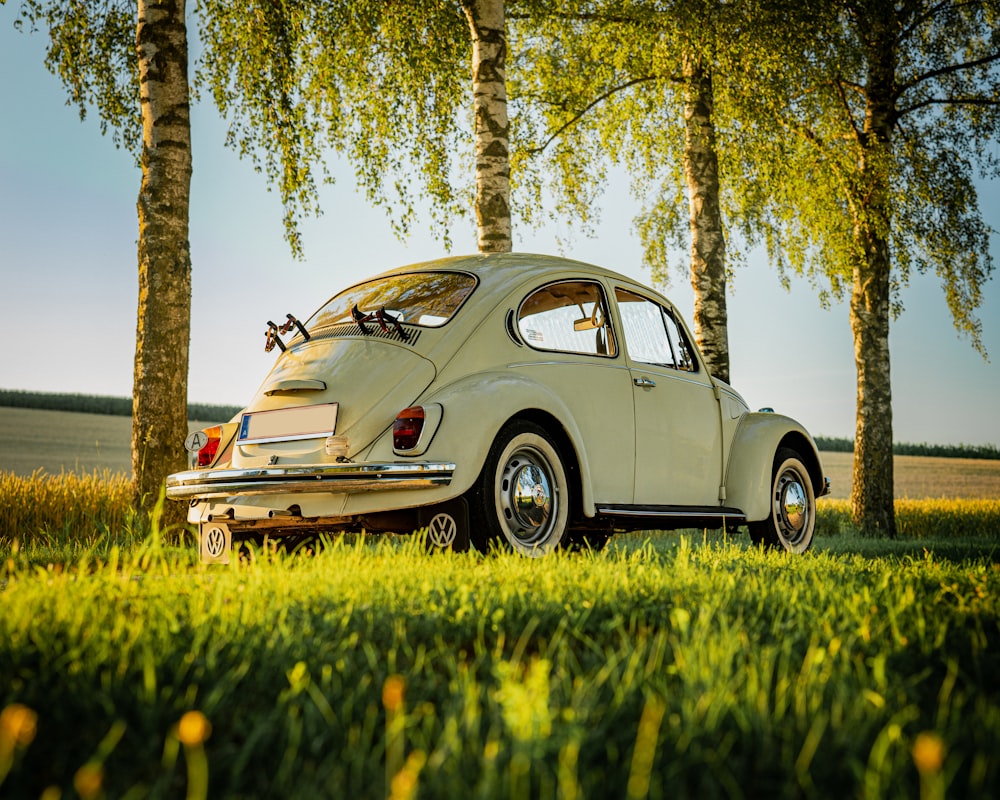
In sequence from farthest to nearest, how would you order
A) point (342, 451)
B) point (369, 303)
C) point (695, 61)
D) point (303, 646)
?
point (695, 61)
point (369, 303)
point (342, 451)
point (303, 646)

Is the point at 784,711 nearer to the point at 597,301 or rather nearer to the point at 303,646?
the point at 303,646

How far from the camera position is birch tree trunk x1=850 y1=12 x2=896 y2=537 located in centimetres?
1530

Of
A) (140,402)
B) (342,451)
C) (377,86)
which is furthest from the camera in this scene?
(377,86)

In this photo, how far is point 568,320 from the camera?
21.8ft

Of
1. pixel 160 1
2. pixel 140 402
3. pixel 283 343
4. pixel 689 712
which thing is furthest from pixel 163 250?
pixel 689 712

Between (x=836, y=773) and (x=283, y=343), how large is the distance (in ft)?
17.4

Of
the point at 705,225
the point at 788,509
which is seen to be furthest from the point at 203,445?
the point at 705,225

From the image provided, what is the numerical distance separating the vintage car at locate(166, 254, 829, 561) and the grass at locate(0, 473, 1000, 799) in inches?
38.5

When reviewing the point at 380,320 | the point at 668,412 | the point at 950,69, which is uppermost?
the point at 950,69

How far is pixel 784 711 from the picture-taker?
7.89 feet

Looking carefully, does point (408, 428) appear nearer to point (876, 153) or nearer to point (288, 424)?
point (288, 424)

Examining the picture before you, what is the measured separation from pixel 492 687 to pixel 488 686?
0.01m

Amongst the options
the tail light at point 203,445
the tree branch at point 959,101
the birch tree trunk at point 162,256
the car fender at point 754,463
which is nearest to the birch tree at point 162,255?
the birch tree trunk at point 162,256

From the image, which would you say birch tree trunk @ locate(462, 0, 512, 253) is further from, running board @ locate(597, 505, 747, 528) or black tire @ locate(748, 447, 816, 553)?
running board @ locate(597, 505, 747, 528)
